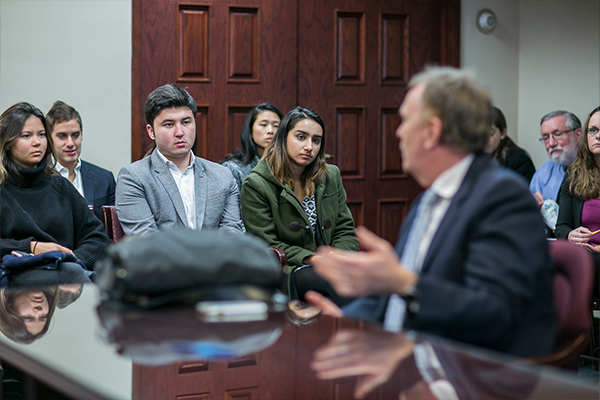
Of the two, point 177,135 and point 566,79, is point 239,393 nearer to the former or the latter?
point 177,135

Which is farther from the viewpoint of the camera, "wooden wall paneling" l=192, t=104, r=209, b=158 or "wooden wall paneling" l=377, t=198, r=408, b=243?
"wooden wall paneling" l=377, t=198, r=408, b=243

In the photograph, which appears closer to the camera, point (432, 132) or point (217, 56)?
point (432, 132)

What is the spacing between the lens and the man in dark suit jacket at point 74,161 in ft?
12.9

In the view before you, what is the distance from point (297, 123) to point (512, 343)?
7.04 ft

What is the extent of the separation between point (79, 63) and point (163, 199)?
5.71ft

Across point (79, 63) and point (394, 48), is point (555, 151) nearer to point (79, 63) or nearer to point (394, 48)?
point (394, 48)

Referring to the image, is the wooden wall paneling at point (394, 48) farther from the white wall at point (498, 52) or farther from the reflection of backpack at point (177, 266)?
the reflection of backpack at point (177, 266)

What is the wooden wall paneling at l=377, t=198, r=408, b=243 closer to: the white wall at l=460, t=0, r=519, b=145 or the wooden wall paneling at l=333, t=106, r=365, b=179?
the wooden wall paneling at l=333, t=106, r=365, b=179

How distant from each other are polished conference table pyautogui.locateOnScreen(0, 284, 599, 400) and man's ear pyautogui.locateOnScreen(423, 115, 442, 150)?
14.7 inches

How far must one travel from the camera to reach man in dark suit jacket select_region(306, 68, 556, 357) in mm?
1165

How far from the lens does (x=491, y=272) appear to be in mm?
1164

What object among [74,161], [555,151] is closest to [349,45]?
[555,151]

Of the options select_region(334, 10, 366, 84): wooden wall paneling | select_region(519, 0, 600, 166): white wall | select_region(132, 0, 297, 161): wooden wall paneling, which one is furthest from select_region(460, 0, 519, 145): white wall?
select_region(132, 0, 297, 161): wooden wall paneling

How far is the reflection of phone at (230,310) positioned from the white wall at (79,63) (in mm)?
3171
